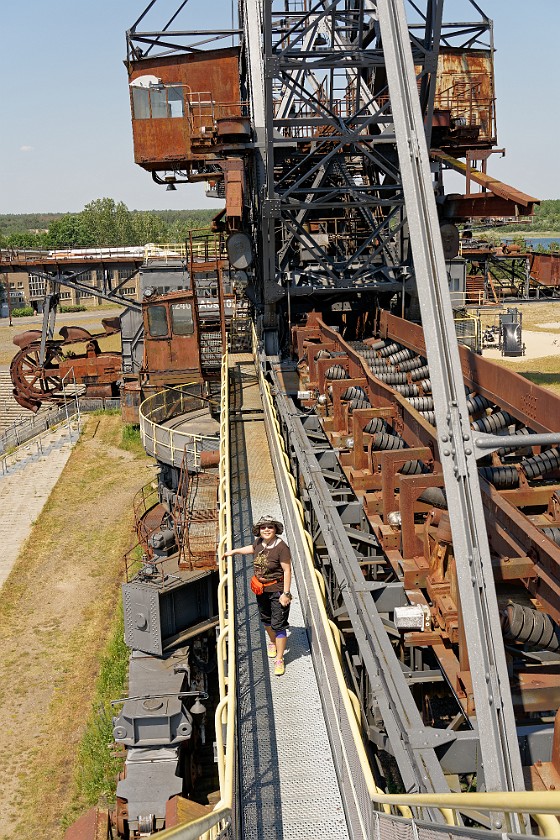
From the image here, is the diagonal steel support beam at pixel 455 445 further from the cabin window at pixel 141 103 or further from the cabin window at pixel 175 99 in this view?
the cabin window at pixel 141 103

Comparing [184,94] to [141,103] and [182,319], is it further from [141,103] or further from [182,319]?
[182,319]

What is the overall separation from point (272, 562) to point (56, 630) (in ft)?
43.9

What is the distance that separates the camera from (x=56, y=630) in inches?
738

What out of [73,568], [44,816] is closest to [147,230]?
[73,568]

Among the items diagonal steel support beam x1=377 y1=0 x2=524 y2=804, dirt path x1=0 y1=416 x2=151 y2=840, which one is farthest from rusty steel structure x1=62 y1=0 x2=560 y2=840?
dirt path x1=0 y1=416 x2=151 y2=840

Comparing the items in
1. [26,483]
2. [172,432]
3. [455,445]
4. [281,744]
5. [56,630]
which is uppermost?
[455,445]

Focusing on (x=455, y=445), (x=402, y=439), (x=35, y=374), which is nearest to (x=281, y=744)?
(x=455, y=445)

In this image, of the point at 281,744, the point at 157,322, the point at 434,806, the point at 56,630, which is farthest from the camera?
the point at 157,322

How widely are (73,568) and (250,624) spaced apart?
15.3 m

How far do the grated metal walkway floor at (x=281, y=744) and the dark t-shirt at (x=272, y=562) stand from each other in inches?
33.7

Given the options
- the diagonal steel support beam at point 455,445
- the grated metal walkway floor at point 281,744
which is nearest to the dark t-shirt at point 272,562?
the grated metal walkway floor at point 281,744

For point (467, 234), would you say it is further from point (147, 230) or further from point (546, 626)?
point (147, 230)

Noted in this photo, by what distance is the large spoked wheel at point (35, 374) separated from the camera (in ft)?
133

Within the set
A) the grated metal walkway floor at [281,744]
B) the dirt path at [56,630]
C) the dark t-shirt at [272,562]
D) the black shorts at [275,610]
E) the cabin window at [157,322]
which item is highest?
the cabin window at [157,322]
